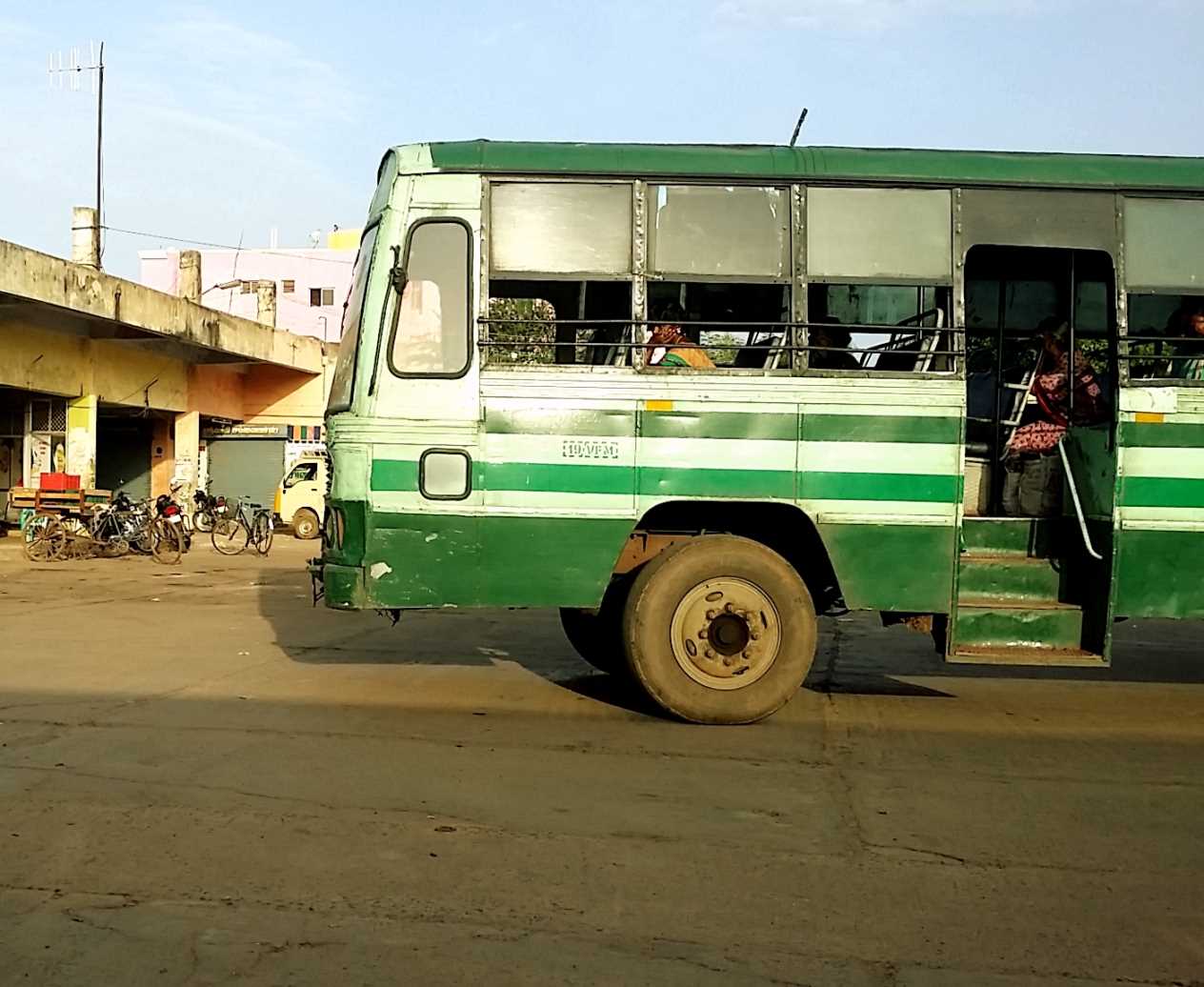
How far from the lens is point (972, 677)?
8.86 m

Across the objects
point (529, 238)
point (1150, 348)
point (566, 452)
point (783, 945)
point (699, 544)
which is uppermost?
point (529, 238)

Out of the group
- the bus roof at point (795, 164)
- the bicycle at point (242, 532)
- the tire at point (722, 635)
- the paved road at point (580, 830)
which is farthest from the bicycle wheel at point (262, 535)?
the tire at point (722, 635)

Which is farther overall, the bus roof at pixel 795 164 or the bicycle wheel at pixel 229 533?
the bicycle wheel at pixel 229 533

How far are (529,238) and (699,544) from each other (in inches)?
78.8

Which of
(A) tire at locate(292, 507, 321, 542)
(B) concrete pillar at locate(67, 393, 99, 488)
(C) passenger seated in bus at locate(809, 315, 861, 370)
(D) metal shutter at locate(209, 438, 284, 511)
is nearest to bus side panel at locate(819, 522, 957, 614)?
(C) passenger seated in bus at locate(809, 315, 861, 370)

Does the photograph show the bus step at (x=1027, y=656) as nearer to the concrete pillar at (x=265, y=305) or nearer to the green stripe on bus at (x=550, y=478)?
the green stripe on bus at (x=550, y=478)

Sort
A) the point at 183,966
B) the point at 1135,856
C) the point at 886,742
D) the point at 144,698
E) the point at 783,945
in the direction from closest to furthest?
1. the point at 183,966
2. the point at 783,945
3. the point at 1135,856
4. the point at 886,742
5. the point at 144,698

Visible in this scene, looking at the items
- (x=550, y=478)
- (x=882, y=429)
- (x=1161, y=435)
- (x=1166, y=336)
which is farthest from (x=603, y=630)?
(x=1166, y=336)

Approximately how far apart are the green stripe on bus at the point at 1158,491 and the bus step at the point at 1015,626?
2.35 feet

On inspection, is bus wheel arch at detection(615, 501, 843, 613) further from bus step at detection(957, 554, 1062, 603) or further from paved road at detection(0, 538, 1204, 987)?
paved road at detection(0, 538, 1204, 987)

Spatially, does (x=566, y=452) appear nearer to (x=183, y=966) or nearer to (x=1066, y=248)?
(x=1066, y=248)

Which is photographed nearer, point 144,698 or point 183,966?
point 183,966

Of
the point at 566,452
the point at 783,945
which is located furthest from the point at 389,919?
the point at 566,452

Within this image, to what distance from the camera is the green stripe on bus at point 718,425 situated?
6.77 metres
